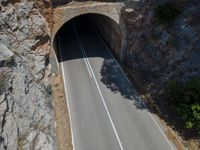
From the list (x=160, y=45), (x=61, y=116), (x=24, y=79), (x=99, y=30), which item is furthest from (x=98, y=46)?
(x=24, y=79)

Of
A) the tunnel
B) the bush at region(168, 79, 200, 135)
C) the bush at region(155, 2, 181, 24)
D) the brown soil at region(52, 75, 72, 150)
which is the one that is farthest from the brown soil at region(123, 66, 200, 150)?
the brown soil at region(52, 75, 72, 150)

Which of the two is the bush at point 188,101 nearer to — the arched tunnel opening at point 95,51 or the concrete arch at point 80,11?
the arched tunnel opening at point 95,51

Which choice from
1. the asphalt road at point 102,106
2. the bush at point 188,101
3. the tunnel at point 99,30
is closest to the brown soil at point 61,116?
the asphalt road at point 102,106

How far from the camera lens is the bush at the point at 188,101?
2431 cm

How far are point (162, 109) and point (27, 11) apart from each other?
17275 mm

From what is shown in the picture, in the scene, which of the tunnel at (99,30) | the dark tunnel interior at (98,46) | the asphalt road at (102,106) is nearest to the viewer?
the asphalt road at (102,106)

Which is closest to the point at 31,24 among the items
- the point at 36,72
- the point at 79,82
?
the point at 36,72

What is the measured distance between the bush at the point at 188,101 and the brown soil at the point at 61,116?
1128 cm

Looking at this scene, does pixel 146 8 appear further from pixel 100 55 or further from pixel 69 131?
pixel 69 131

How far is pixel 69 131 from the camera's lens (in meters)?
24.5

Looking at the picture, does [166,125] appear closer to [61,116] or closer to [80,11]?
[61,116]

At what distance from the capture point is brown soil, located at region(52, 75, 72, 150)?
2316 cm

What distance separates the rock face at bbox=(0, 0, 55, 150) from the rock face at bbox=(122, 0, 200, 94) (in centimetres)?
1101

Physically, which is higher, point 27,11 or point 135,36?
point 27,11
